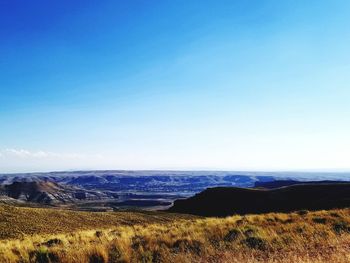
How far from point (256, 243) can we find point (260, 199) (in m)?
60.7

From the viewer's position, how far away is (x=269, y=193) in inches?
2953

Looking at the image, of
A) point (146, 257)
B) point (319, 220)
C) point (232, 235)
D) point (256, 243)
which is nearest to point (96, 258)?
point (146, 257)

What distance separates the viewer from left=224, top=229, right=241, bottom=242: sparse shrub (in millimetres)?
15133

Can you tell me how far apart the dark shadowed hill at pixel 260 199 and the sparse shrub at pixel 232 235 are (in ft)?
129

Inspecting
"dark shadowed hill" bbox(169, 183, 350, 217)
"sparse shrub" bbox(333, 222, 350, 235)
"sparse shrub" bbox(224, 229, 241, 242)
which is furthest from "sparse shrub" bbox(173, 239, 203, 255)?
"dark shadowed hill" bbox(169, 183, 350, 217)

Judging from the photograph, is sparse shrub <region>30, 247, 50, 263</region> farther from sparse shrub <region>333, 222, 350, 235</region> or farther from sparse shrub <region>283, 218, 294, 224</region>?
sparse shrub <region>283, 218, 294, 224</region>

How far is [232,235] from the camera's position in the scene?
15.9 metres

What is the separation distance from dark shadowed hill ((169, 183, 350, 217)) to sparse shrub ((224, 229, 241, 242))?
39.3m

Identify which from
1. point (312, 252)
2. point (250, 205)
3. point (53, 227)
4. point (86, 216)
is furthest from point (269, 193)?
point (312, 252)

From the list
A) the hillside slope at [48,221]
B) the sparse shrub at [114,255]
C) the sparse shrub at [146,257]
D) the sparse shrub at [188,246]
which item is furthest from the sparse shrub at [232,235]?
the hillside slope at [48,221]

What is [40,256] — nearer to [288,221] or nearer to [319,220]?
A: [288,221]

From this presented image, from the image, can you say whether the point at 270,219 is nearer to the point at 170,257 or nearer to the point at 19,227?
the point at 170,257

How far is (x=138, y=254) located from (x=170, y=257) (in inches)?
50.6

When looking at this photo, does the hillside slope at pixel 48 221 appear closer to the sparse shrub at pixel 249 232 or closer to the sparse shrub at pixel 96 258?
the sparse shrub at pixel 249 232
